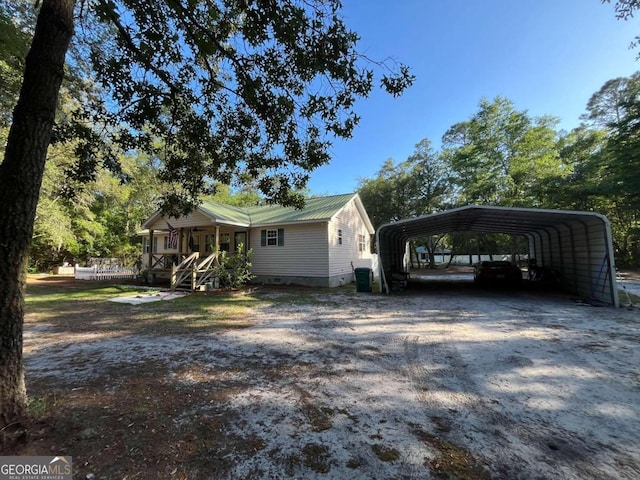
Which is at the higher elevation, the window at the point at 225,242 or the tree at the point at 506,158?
the tree at the point at 506,158

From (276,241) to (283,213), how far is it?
174 centimetres

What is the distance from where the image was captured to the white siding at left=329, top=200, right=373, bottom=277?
14383 millimetres

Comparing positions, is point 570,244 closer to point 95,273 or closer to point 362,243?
point 362,243

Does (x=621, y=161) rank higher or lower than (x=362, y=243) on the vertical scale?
higher

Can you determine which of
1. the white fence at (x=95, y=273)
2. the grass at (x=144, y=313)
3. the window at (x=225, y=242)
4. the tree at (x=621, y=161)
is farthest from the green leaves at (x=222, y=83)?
the tree at (x=621, y=161)

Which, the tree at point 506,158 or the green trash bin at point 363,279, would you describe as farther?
the tree at point 506,158

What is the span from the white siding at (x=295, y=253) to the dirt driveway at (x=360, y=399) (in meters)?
7.51

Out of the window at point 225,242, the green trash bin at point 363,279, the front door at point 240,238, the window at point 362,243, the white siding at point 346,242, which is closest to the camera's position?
the green trash bin at point 363,279

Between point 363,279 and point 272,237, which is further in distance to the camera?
point 272,237

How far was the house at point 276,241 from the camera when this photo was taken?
13625mm

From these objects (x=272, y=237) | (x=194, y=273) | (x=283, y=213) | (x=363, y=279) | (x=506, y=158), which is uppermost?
(x=506, y=158)

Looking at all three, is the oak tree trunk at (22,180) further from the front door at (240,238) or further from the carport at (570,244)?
the front door at (240,238)

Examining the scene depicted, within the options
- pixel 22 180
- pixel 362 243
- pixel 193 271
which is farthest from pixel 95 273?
pixel 22 180

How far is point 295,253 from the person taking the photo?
1461cm
